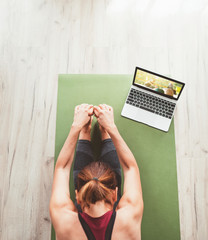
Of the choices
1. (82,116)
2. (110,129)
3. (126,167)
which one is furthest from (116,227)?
(82,116)

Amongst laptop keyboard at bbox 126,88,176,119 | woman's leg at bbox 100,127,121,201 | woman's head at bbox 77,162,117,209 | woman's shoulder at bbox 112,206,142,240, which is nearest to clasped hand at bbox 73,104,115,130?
woman's leg at bbox 100,127,121,201

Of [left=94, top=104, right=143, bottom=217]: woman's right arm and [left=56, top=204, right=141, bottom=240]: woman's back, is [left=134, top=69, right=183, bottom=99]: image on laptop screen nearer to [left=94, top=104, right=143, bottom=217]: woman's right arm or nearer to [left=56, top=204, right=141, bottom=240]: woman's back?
[left=94, top=104, right=143, bottom=217]: woman's right arm

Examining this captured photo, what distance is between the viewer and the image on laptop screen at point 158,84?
4.84ft

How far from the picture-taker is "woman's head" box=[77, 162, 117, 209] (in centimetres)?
101

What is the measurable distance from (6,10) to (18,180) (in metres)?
1.47

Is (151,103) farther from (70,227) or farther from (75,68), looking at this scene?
(70,227)

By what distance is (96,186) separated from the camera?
3.31 feet

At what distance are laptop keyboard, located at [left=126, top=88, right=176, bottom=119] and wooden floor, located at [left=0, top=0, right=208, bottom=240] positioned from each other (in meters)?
0.14

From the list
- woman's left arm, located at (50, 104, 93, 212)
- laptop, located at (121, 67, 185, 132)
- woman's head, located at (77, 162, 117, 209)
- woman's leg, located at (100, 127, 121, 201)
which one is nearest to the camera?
woman's head, located at (77, 162, 117, 209)

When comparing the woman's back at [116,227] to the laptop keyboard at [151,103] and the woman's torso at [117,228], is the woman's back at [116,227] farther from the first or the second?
the laptop keyboard at [151,103]

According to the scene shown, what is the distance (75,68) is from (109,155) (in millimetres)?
787

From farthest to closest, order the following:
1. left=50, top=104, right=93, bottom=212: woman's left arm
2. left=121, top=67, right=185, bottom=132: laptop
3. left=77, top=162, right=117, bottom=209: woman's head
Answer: left=121, top=67, right=185, bottom=132: laptop, left=50, top=104, right=93, bottom=212: woman's left arm, left=77, top=162, right=117, bottom=209: woman's head

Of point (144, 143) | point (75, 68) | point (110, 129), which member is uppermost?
point (75, 68)

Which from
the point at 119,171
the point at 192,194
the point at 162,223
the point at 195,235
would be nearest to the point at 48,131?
the point at 119,171
